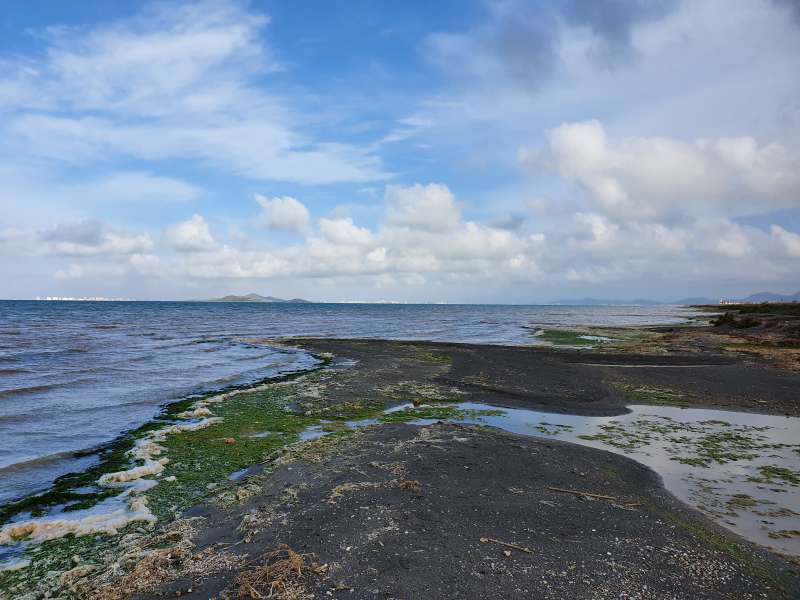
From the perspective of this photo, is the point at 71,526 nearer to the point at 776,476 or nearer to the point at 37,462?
the point at 37,462

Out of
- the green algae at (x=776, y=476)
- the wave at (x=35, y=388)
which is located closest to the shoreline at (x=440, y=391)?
the green algae at (x=776, y=476)

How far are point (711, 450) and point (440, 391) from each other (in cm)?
1314

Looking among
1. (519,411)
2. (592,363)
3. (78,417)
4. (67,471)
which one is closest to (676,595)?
(519,411)

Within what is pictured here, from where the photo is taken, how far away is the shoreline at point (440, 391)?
1443 cm

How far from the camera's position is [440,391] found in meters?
25.5

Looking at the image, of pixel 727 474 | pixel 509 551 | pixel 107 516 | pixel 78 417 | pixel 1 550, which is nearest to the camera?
pixel 509 551

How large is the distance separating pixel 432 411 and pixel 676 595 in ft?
45.8

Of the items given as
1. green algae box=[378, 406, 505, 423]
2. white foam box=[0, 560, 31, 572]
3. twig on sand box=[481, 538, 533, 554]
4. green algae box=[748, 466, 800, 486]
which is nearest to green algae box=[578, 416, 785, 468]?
green algae box=[748, 466, 800, 486]

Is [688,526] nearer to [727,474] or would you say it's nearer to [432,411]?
[727,474]

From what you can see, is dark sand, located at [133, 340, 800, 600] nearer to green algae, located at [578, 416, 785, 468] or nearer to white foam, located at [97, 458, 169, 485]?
green algae, located at [578, 416, 785, 468]

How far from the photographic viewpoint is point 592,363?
1401 inches

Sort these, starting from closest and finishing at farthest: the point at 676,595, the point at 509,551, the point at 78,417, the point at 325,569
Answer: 1. the point at 676,595
2. the point at 325,569
3. the point at 509,551
4. the point at 78,417

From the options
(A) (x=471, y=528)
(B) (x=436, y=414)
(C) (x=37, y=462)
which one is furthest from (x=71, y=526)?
(B) (x=436, y=414)

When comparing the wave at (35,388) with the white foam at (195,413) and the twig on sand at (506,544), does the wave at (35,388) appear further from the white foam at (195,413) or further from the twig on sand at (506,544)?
the twig on sand at (506,544)
